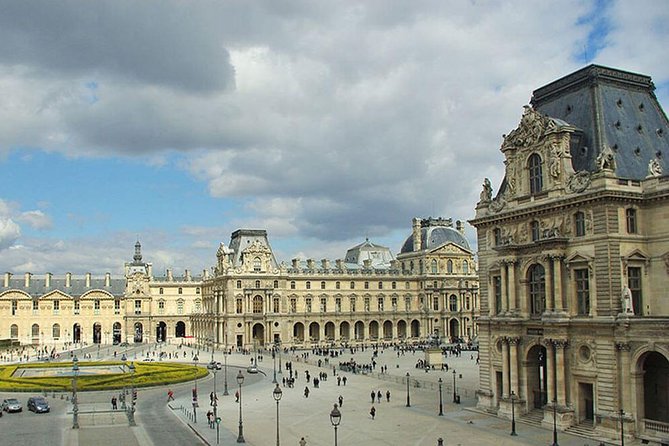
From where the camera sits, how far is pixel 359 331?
14175cm

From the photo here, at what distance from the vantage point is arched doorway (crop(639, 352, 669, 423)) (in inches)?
1753

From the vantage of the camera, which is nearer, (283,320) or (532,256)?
(532,256)

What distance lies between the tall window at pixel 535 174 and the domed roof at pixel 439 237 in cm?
9115

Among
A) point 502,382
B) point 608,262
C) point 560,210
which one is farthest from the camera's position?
point 502,382

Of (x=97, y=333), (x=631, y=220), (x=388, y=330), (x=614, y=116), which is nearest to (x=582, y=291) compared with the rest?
(x=631, y=220)

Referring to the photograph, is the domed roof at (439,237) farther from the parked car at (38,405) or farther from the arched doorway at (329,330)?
the parked car at (38,405)

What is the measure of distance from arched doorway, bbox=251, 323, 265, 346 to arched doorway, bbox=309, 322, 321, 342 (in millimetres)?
10022

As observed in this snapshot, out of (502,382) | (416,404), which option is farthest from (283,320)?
(502,382)

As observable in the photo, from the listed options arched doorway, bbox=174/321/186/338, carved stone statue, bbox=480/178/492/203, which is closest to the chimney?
arched doorway, bbox=174/321/186/338

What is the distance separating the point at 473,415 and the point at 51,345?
371ft

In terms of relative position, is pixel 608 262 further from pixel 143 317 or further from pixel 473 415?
pixel 143 317

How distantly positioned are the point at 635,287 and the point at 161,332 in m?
126

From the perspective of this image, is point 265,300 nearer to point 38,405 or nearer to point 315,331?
point 315,331

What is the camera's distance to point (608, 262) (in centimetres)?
4516
